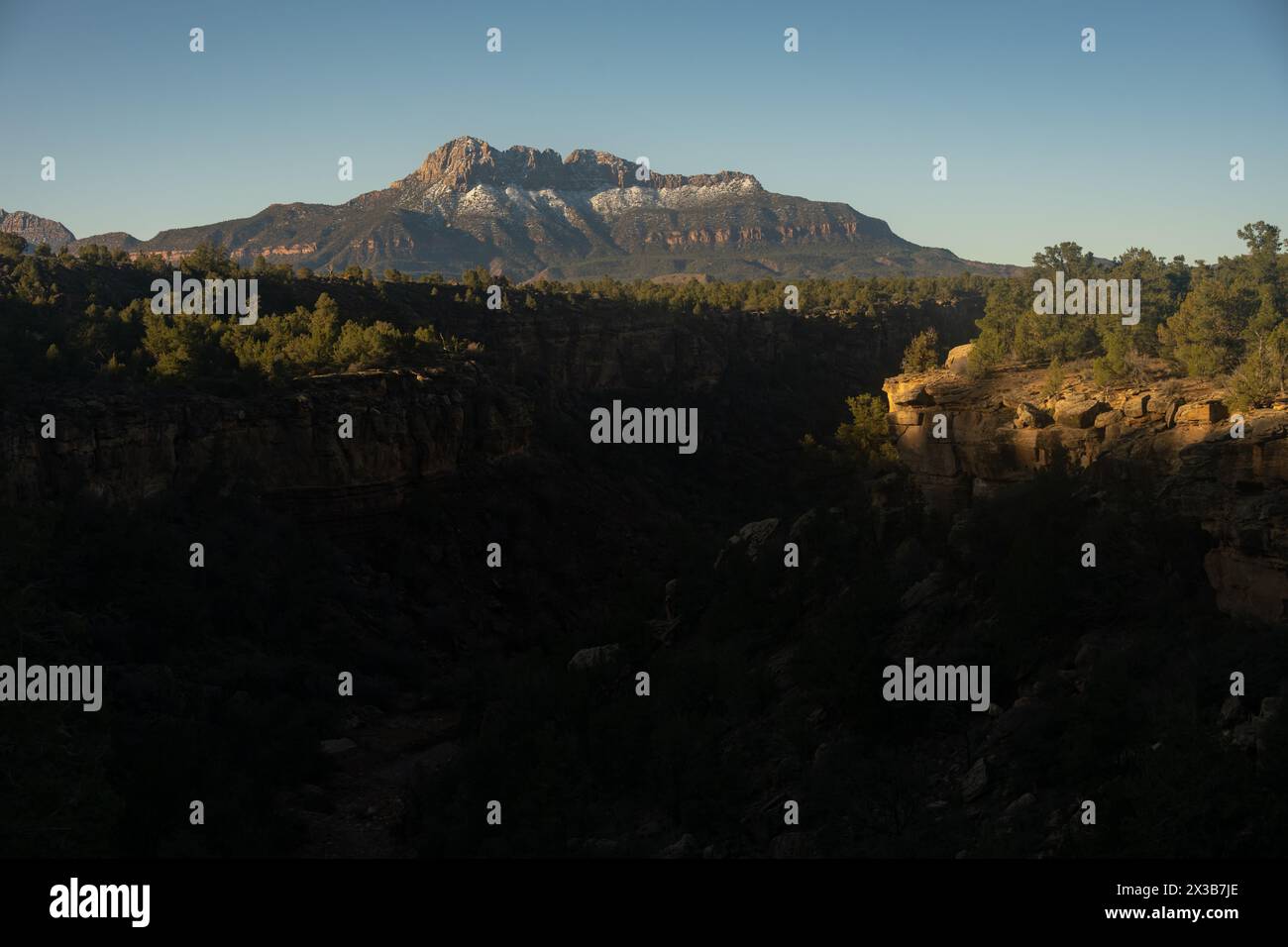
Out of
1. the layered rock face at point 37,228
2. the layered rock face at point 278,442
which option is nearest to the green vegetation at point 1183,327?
the layered rock face at point 278,442

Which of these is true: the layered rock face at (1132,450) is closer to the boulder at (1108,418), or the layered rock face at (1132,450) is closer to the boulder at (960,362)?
the boulder at (1108,418)

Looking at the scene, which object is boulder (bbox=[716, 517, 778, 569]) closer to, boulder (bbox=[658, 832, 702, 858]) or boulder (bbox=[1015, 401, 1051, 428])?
boulder (bbox=[1015, 401, 1051, 428])

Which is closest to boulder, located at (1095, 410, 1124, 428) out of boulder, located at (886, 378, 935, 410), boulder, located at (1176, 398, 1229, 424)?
boulder, located at (1176, 398, 1229, 424)

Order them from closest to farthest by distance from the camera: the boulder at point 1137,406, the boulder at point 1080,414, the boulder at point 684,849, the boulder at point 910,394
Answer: the boulder at point 684,849 → the boulder at point 1137,406 → the boulder at point 1080,414 → the boulder at point 910,394

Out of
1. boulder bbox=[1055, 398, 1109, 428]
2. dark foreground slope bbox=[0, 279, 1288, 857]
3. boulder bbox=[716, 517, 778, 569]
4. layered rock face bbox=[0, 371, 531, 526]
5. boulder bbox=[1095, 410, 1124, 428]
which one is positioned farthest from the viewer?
boulder bbox=[716, 517, 778, 569]

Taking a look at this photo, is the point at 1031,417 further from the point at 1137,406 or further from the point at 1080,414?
the point at 1137,406
